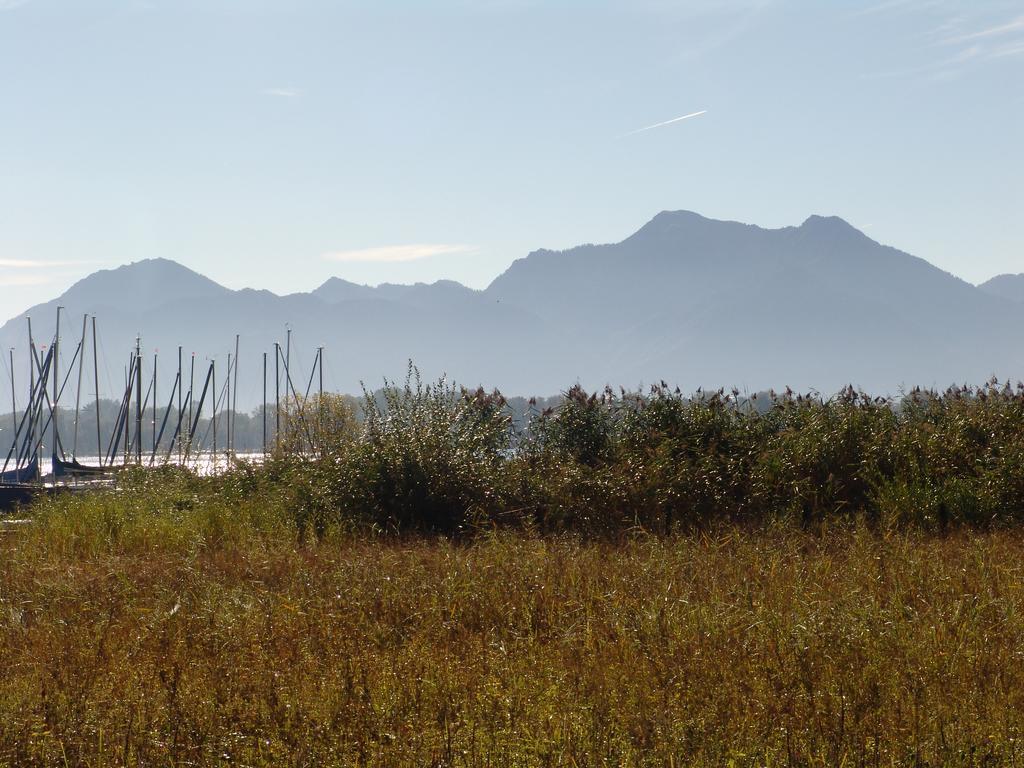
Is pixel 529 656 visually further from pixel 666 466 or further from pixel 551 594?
pixel 666 466

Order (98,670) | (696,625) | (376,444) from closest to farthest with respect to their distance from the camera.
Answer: (98,670) → (696,625) → (376,444)

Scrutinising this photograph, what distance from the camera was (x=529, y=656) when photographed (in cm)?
678

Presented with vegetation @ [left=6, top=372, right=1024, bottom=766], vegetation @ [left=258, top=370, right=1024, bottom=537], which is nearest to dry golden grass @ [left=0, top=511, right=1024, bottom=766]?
vegetation @ [left=6, top=372, right=1024, bottom=766]

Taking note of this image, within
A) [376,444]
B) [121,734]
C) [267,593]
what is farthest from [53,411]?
[121,734]

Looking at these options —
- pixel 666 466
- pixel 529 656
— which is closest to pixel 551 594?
pixel 529 656

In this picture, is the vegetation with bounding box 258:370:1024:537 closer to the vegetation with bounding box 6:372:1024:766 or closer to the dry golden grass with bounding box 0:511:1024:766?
the vegetation with bounding box 6:372:1024:766

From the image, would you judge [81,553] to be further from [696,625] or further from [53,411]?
[53,411]

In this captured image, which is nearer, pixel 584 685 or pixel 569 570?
pixel 584 685

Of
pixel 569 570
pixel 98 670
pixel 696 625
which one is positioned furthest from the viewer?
pixel 569 570

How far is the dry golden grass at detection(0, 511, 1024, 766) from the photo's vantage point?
16.8 ft

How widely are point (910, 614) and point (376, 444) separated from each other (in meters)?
8.16

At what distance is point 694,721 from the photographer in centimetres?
522

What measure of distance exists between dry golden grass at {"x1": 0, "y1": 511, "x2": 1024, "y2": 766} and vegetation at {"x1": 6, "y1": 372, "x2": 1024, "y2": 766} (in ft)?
0.09

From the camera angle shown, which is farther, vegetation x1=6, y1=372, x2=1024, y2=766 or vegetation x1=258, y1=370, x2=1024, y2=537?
vegetation x1=258, y1=370, x2=1024, y2=537
